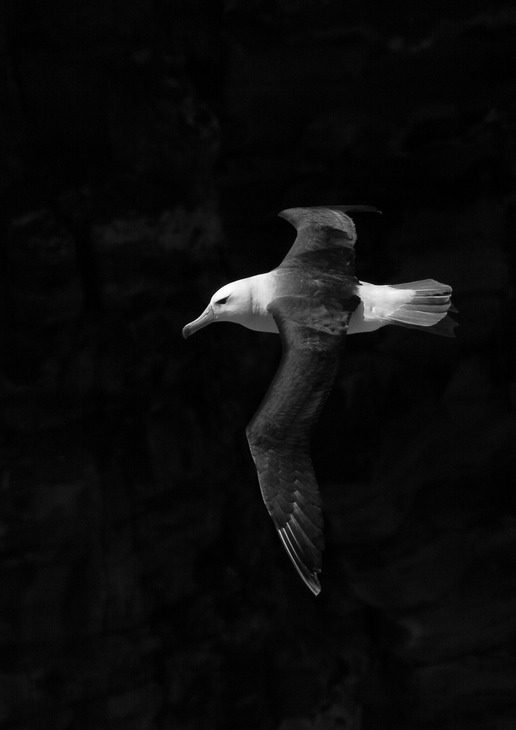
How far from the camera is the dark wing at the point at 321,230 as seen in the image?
10.8m

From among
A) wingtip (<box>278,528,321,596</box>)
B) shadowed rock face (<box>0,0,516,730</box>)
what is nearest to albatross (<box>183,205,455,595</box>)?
wingtip (<box>278,528,321,596</box>)

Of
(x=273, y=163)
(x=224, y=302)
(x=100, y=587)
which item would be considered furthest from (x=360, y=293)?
(x=100, y=587)

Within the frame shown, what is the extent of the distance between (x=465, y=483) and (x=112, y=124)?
5.88 meters

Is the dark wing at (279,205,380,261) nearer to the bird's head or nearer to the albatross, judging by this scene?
the albatross

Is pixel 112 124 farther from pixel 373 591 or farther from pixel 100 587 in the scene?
pixel 373 591

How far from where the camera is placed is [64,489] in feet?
48.5

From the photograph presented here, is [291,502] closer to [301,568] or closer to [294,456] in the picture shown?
[294,456]

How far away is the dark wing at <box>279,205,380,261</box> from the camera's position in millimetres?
10828

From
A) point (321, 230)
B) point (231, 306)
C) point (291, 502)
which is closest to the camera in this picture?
point (291, 502)

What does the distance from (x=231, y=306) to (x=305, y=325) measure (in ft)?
2.94

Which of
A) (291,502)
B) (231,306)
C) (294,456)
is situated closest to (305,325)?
(231,306)

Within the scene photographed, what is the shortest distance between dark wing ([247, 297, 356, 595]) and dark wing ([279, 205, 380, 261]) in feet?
6.15

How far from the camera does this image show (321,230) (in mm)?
11000

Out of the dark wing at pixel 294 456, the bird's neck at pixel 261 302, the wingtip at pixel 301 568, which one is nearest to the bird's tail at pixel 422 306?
the bird's neck at pixel 261 302
